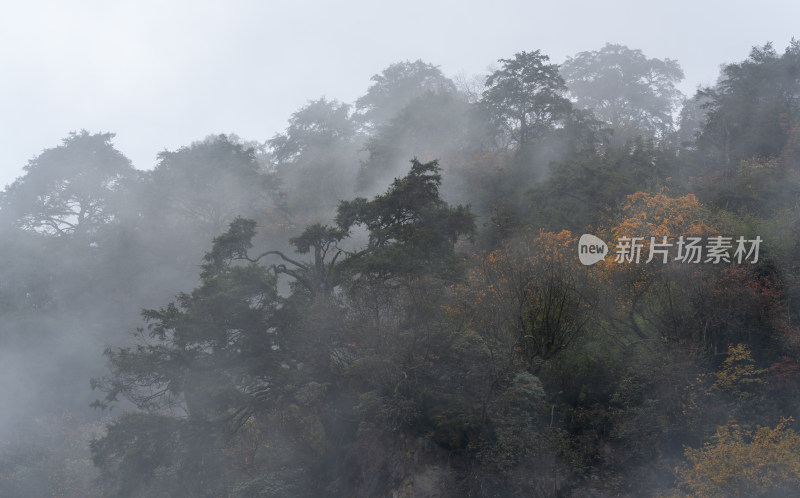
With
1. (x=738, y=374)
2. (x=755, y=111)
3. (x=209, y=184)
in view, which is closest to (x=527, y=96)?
(x=755, y=111)

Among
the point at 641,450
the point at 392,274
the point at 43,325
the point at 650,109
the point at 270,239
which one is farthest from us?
the point at 650,109

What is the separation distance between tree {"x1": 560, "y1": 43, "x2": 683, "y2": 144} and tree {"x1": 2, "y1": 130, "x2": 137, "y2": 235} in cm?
3045

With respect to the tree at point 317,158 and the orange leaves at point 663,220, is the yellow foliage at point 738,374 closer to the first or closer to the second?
the orange leaves at point 663,220

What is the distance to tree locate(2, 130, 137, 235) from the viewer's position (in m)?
29.4

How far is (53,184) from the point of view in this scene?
2984 cm

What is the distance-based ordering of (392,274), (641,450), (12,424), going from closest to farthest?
1. (641,450)
2. (392,274)
3. (12,424)

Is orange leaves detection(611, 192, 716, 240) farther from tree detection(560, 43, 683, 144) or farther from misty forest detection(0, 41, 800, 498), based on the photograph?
tree detection(560, 43, 683, 144)

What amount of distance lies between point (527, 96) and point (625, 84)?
17.7 meters

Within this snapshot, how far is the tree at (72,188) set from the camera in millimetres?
29438

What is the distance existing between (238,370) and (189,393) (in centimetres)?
119

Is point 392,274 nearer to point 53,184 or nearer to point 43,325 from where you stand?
point 43,325

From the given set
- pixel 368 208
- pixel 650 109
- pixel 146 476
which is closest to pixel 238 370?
pixel 146 476

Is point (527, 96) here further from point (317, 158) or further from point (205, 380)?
point (205, 380)

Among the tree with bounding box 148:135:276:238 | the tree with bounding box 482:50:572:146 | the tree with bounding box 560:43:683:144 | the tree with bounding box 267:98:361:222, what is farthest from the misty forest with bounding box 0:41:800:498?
the tree with bounding box 560:43:683:144
